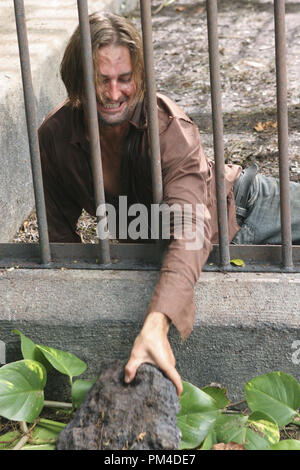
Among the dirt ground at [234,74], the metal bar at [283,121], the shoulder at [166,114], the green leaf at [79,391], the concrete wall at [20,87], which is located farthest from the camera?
the dirt ground at [234,74]

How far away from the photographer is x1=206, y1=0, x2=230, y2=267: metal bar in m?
2.12

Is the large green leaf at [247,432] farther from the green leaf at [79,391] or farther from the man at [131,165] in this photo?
the green leaf at [79,391]

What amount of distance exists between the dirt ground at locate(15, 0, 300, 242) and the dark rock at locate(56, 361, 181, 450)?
1.72 metres

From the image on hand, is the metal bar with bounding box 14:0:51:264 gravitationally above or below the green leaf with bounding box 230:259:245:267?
above

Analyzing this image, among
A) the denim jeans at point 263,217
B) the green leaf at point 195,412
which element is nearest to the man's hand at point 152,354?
the green leaf at point 195,412

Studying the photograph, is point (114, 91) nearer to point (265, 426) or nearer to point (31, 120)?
point (31, 120)

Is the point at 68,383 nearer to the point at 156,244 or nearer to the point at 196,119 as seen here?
the point at 156,244

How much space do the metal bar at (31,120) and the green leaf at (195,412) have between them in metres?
0.63

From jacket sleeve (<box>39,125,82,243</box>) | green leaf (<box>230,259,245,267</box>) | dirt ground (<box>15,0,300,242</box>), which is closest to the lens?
green leaf (<box>230,259,245,267</box>)

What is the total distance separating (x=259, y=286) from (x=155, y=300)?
36cm

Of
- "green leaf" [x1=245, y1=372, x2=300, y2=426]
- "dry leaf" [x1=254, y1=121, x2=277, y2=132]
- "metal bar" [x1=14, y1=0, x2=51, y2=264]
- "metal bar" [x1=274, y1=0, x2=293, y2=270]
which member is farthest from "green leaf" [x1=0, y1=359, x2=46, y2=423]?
"dry leaf" [x1=254, y1=121, x2=277, y2=132]

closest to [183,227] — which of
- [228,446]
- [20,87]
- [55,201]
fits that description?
[228,446]

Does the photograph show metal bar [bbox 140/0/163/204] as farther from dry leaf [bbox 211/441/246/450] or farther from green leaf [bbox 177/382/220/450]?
dry leaf [bbox 211/441/246/450]

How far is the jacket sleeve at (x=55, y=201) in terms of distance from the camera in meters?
2.90
